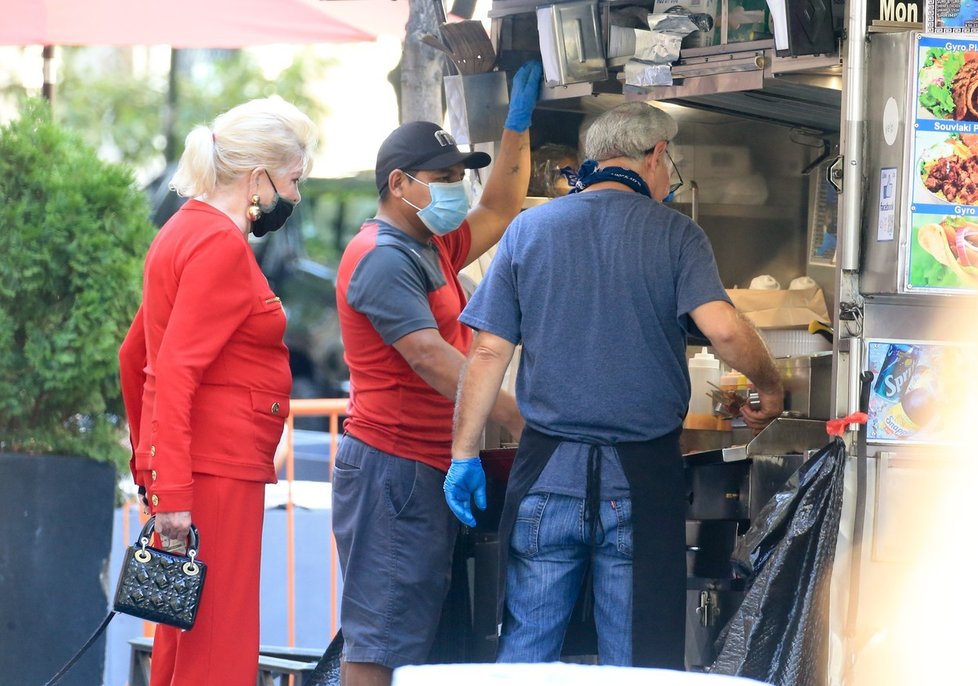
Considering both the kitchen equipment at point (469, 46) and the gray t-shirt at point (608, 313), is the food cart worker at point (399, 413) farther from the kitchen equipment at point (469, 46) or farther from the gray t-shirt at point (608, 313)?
the kitchen equipment at point (469, 46)

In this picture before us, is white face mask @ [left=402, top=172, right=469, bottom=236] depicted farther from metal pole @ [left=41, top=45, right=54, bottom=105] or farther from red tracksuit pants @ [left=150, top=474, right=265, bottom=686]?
metal pole @ [left=41, top=45, right=54, bottom=105]

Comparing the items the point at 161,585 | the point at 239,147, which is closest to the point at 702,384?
the point at 239,147

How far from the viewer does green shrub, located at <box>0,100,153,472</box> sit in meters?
5.20

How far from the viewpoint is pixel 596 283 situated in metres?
3.29

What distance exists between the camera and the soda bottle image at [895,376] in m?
3.27

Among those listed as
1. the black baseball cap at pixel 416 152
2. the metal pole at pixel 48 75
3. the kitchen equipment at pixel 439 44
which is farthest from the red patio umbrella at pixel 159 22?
the black baseball cap at pixel 416 152

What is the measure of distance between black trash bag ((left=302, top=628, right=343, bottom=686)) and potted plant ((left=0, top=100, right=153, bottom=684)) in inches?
55.6

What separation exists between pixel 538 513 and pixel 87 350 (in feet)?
8.37

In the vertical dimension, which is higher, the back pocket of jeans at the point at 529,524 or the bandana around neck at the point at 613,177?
the bandana around neck at the point at 613,177

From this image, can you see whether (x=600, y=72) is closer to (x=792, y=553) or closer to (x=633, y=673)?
(x=792, y=553)

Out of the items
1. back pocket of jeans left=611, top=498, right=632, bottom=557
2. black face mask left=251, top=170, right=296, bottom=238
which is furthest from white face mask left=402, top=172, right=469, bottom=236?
back pocket of jeans left=611, top=498, right=632, bottom=557

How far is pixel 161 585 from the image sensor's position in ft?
10.9

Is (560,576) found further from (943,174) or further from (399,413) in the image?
(943,174)

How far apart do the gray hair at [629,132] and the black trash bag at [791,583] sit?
88 centimetres
